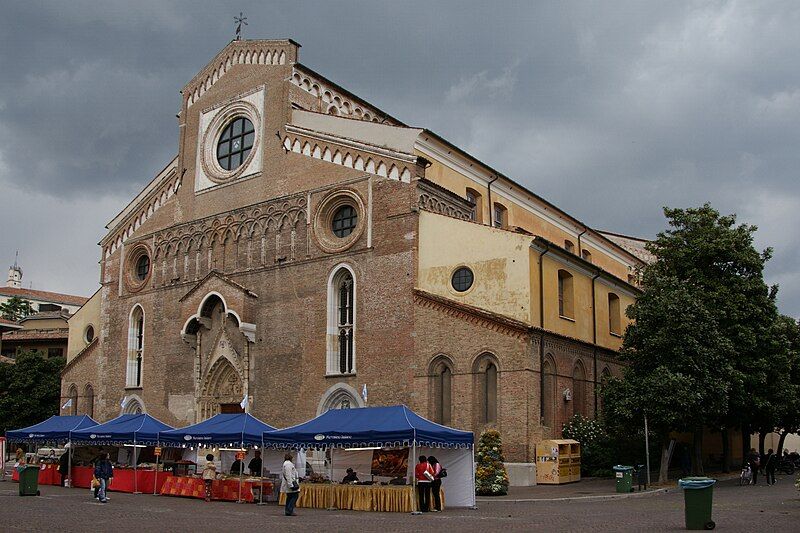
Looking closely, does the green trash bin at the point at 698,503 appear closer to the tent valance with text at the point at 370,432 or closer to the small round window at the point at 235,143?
the tent valance with text at the point at 370,432

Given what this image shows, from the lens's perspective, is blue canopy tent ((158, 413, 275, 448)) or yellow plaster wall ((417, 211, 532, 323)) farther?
yellow plaster wall ((417, 211, 532, 323))

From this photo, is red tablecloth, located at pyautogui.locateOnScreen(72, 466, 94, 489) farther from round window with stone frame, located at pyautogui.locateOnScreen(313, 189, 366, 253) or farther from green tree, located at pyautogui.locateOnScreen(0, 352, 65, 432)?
green tree, located at pyautogui.locateOnScreen(0, 352, 65, 432)

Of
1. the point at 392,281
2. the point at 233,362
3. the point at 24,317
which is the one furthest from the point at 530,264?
the point at 24,317

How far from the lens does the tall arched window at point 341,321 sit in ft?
109

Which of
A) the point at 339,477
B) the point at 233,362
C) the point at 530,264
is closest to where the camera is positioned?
the point at 339,477

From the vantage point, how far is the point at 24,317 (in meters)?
77.8

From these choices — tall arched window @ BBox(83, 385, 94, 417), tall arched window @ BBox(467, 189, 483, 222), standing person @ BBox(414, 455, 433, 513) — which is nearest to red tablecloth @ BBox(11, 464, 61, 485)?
tall arched window @ BBox(83, 385, 94, 417)

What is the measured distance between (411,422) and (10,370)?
3878 cm

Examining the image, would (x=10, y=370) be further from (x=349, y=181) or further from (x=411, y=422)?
(x=411, y=422)

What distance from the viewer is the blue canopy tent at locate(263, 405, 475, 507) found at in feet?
74.2

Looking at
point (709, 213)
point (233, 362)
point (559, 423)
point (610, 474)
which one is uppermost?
point (709, 213)

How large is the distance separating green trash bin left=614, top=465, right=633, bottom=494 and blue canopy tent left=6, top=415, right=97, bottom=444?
66.7 ft

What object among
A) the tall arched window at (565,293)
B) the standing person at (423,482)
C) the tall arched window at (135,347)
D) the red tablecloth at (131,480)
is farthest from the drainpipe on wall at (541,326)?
the tall arched window at (135,347)

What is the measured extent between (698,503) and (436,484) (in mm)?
7746
